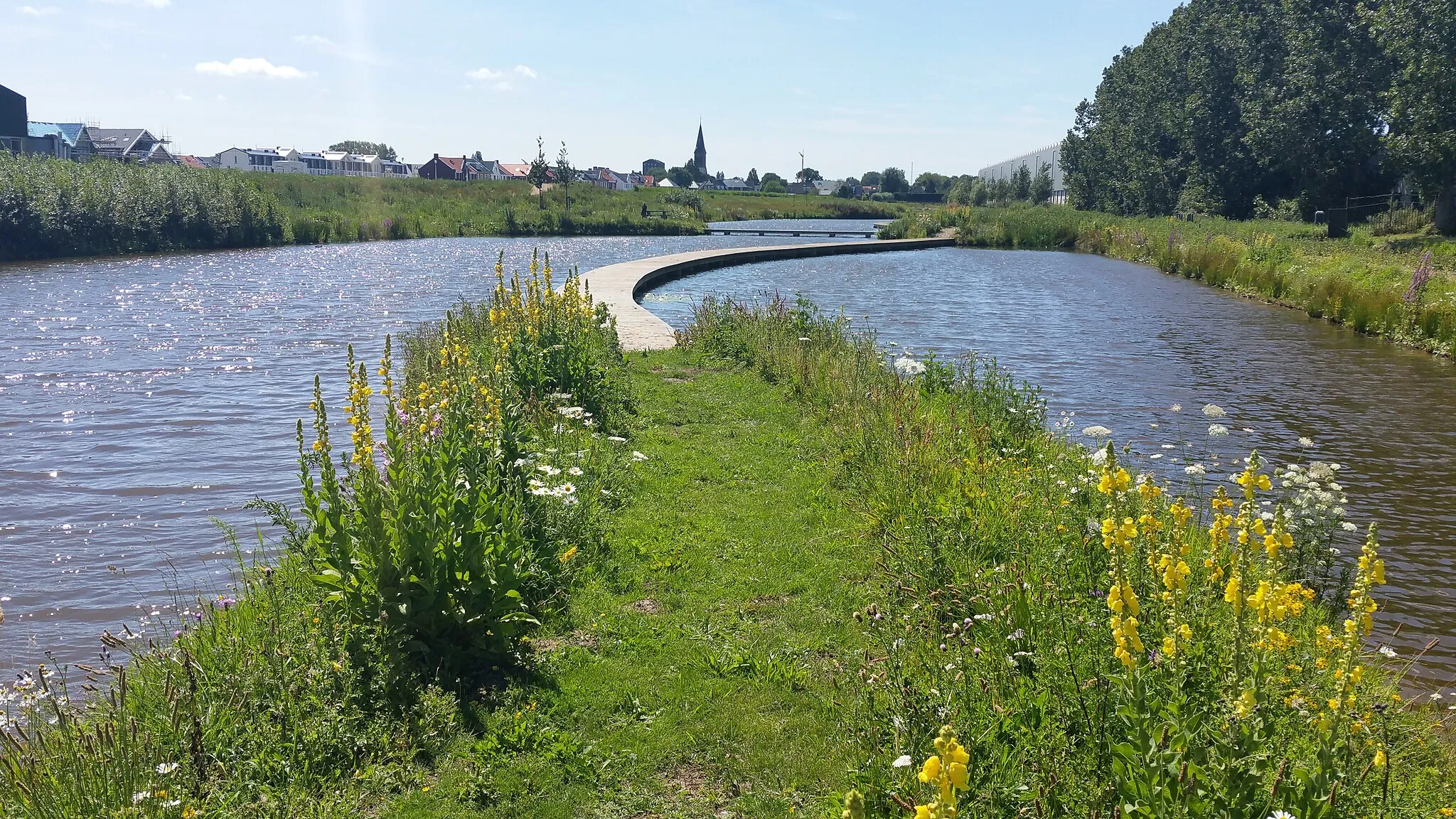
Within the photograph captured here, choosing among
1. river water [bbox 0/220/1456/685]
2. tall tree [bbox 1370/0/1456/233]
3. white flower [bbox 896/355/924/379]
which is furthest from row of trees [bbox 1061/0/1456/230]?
white flower [bbox 896/355/924/379]

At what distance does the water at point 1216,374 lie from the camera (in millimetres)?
7969

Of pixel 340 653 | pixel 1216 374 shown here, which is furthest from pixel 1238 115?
pixel 340 653

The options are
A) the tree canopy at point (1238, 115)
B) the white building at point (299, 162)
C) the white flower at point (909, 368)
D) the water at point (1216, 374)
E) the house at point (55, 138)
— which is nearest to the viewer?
the water at point (1216, 374)

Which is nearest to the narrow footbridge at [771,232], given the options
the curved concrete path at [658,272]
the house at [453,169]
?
the curved concrete path at [658,272]

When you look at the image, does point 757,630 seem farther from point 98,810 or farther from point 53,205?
point 53,205

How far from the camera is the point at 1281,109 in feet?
115

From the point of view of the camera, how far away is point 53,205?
31.1 metres

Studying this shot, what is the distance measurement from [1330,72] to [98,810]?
128ft

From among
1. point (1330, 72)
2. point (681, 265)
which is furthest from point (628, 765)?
point (1330, 72)

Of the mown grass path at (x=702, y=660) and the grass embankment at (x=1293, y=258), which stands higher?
the grass embankment at (x=1293, y=258)

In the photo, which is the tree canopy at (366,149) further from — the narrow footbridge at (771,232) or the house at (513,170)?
the narrow footbridge at (771,232)

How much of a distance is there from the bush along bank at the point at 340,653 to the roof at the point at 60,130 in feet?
278

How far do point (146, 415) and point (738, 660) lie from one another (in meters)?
9.46

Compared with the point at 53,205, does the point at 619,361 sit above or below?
below
